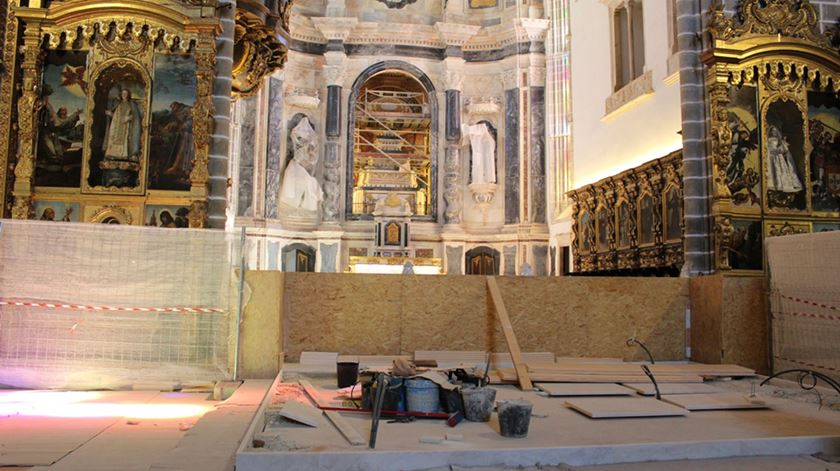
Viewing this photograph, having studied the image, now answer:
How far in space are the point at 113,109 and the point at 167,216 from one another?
5.58 ft

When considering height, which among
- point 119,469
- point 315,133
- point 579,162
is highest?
point 315,133

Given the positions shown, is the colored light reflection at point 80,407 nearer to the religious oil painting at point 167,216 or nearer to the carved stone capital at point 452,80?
the religious oil painting at point 167,216

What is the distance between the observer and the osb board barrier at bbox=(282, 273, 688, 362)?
8.73 meters

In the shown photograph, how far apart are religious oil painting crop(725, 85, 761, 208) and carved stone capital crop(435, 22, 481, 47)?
49.8ft

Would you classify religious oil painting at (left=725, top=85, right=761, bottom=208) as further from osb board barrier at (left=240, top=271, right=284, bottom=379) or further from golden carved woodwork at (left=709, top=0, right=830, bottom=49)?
osb board barrier at (left=240, top=271, right=284, bottom=379)

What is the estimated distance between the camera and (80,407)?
257 inches

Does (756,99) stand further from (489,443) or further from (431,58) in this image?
(431,58)

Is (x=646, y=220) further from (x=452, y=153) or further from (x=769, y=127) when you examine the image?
(x=452, y=153)

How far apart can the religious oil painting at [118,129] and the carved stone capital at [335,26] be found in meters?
15.1

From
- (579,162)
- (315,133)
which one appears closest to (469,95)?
(315,133)

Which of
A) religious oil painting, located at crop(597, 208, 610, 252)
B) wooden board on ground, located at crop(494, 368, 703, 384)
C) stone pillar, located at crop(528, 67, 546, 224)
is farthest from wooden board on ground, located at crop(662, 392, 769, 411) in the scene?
stone pillar, located at crop(528, 67, 546, 224)

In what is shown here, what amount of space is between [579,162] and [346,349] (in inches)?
482

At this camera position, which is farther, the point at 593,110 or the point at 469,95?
the point at 469,95

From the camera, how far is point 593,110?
18.5 meters
